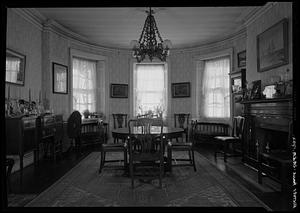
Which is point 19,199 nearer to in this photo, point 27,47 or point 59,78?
point 27,47

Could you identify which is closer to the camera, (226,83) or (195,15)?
(195,15)

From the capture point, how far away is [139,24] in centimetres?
614

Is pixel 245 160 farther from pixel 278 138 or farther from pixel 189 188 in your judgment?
pixel 189 188

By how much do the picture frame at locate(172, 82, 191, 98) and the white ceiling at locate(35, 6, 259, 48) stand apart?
147 centimetres

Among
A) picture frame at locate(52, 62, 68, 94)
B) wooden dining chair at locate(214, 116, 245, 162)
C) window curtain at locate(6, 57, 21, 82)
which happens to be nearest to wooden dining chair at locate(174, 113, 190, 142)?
wooden dining chair at locate(214, 116, 245, 162)

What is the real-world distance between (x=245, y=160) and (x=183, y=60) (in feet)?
14.6

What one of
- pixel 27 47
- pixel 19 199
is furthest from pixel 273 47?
pixel 27 47

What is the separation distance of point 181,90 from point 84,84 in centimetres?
324

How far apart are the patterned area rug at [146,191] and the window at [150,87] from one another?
4353mm

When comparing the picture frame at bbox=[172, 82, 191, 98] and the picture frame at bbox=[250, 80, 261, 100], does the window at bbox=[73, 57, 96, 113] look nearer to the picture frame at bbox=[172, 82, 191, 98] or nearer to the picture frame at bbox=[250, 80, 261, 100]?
the picture frame at bbox=[172, 82, 191, 98]

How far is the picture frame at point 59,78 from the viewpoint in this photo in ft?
20.3

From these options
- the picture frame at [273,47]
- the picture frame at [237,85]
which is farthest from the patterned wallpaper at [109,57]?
the picture frame at [237,85]

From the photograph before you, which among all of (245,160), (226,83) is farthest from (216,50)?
(245,160)

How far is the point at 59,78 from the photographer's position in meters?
6.42
